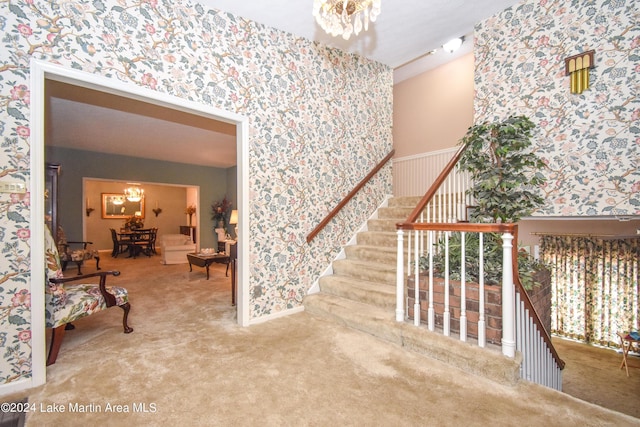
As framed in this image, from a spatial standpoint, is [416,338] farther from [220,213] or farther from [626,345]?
[220,213]

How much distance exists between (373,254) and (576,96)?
2597mm

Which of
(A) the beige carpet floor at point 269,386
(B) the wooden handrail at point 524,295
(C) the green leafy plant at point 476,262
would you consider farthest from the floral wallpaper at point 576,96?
(A) the beige carpet floor at point 269,386

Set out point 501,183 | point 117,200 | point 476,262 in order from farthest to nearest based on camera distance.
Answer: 1. point 117,200
2. point 501,183
3. point 476,262

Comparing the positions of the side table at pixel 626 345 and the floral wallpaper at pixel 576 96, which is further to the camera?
the side table at pixel 626 345

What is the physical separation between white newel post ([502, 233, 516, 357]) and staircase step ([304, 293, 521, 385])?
0.26 ft

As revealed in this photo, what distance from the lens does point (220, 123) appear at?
4914 mm

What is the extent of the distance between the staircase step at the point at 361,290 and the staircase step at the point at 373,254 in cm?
36

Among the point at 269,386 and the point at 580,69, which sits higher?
the point at 580,69

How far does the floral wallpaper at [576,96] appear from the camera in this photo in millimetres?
2561

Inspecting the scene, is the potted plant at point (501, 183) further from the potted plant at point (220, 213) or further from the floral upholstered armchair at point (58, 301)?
the potted plant at point (220, 213)

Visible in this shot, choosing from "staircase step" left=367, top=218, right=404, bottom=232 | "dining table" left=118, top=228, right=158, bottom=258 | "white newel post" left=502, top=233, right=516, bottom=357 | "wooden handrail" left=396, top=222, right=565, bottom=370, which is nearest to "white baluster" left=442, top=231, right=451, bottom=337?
"wooden handrail" left=396, top=222, right=565, bottom=370

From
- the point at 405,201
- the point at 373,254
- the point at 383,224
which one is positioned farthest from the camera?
the point at 405,201

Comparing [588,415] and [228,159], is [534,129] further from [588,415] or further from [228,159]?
[228,159]

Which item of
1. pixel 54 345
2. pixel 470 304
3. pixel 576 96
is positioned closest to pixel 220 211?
pixel 54 345
